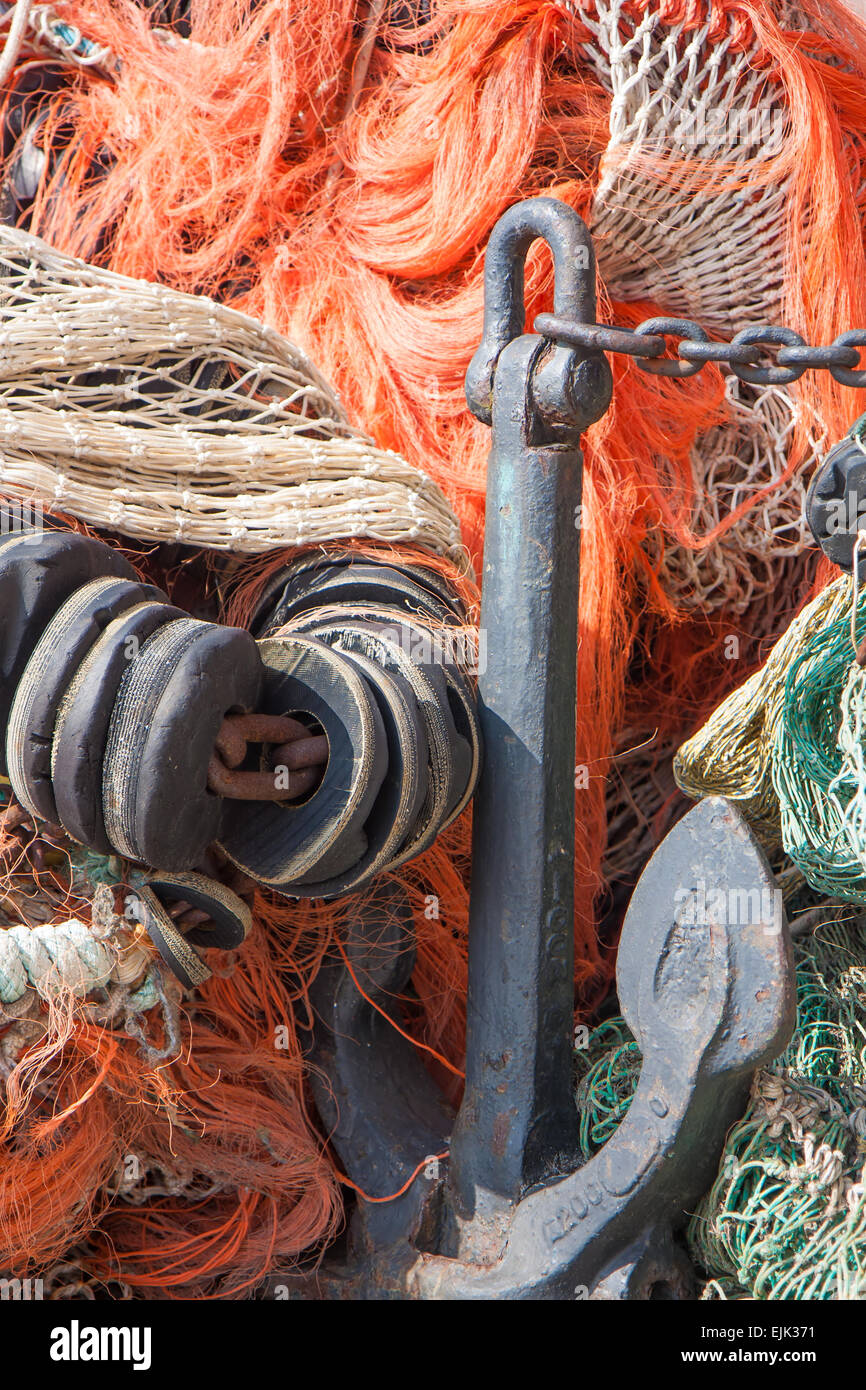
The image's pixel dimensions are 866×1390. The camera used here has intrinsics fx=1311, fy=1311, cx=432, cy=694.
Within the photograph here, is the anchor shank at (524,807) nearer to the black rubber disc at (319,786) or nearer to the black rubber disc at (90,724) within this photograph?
the black rubber disc at (319,786)

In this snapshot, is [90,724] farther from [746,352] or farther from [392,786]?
[746,352]

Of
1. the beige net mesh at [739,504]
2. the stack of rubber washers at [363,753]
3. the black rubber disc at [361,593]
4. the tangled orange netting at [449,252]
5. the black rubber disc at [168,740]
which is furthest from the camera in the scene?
the beige net mesh at [739,504]

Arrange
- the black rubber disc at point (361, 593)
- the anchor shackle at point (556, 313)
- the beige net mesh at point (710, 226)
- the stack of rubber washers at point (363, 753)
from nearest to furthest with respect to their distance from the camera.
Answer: the stack of rubber washers at point (363, 753) < the anchor shackle at point (556, 313) < the black rubber disc at point (361, 593) < the beige net mesh at point (710, 226)

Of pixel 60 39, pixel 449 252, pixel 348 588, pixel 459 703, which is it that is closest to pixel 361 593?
pixel 348 588

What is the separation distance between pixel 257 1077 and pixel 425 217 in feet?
3.74

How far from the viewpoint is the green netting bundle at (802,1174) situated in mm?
1289

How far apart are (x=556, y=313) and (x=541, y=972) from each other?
0.68 metres

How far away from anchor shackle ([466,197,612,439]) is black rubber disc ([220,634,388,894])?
0.35 meters

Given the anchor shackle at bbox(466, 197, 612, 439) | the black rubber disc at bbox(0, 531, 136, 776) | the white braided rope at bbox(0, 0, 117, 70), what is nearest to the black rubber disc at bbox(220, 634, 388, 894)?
the black rubber disc at bbox(0, 531, 136, 776)

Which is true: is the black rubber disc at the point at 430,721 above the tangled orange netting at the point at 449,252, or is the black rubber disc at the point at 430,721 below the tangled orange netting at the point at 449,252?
below

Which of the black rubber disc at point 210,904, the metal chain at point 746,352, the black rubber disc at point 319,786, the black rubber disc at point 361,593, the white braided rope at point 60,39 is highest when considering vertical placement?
the white braided rope at point 60,39

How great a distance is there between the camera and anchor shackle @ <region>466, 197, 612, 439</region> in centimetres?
131

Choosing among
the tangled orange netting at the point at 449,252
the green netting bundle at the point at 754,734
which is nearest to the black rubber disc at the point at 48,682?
the tangled orange netting at the point at 449,252

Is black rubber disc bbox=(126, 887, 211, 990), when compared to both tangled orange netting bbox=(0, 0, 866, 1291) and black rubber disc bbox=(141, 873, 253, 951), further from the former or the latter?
tangled orange netting bbox=(0, 0, 866, 1291)
